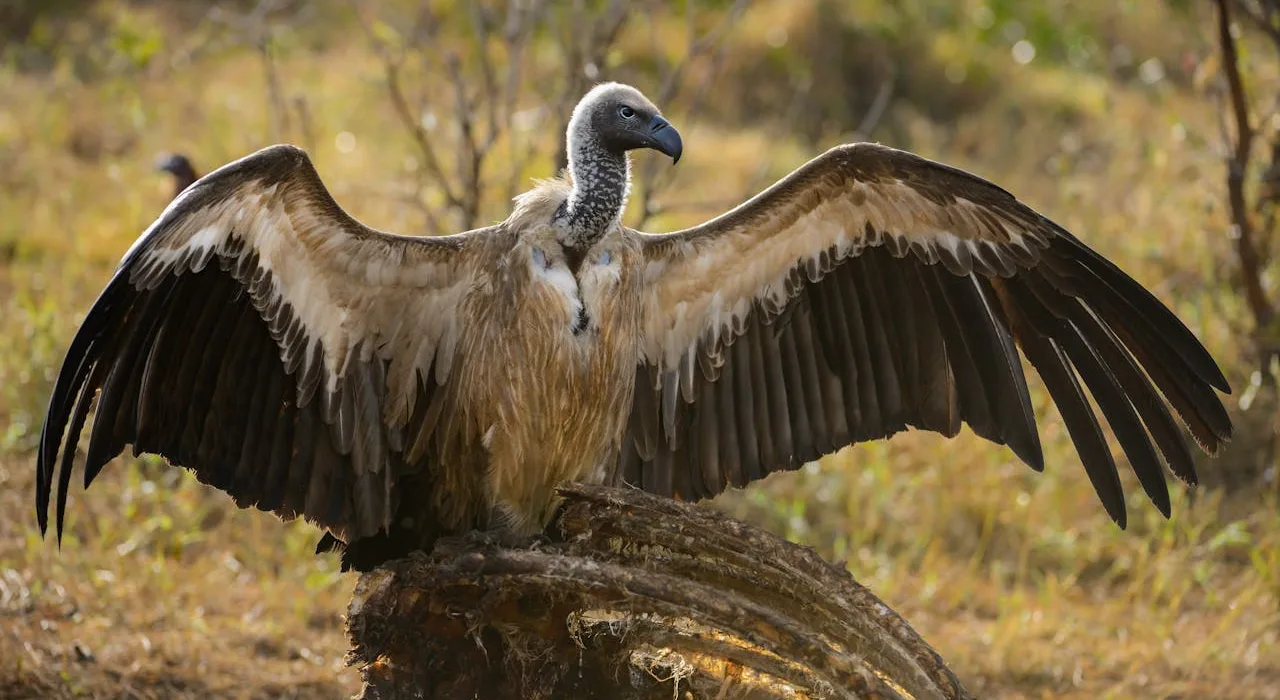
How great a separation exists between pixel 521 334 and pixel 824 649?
1.30 metres

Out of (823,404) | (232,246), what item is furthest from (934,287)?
(232,246)

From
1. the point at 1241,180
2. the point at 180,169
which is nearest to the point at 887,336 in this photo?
the point at 1241,180

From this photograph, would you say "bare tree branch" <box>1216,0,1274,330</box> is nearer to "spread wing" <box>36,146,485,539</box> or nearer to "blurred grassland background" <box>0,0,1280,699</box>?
"blurred grassland background" <box>0,0,1280,699</box>

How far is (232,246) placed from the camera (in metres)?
4.32

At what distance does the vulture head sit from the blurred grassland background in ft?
6.56

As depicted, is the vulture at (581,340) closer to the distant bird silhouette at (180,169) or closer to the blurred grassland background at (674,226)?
the blurred grassland background at (674,226)

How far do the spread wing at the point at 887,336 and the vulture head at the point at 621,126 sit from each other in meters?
0.35

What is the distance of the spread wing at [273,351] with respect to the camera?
420cm

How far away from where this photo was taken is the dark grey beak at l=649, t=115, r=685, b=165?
464cm

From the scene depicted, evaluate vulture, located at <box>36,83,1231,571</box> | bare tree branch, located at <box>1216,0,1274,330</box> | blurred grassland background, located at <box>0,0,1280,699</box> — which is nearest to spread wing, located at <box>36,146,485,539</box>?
vulture, located at <box>36,83,1231,571</box>

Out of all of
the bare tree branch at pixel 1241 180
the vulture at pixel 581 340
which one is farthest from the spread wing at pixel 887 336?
the bare tree branch at pixel 1241 180

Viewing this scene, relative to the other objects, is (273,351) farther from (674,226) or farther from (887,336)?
(674,226)

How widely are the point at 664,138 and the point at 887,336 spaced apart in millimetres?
998

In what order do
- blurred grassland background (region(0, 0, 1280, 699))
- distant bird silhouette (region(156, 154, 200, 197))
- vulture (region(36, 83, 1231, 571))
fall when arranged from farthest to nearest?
distant bird silhouette (region(156, 154, 200, 197)) < blurred grassland background (region(0, 0, 1280, 699)) < vulture (region(36, 83, 1231, 571))
